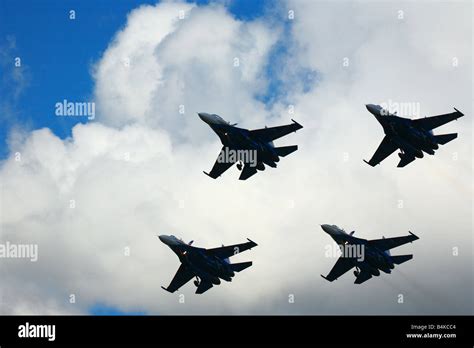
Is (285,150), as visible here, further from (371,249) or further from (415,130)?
(371,249)

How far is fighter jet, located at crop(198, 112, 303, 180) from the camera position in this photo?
298 feet

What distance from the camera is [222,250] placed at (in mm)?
96750

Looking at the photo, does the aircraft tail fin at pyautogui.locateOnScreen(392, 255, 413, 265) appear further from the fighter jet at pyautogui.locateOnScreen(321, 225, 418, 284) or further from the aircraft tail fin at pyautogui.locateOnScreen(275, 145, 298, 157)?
the aircraft tail fin at pyautogui.locateOnScreen(275, 145, 298, 157)

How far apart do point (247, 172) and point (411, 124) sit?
2332cm

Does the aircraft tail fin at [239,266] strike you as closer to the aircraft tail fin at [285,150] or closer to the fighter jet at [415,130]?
the aircraft tail fin at [285,150]

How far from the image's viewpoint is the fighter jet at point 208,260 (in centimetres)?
9631

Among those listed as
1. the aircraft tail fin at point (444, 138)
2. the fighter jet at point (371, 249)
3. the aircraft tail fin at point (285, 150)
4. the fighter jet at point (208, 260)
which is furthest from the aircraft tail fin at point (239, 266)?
the aircraft tail fin at point (444, 138)

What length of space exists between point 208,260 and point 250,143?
57.5 feet

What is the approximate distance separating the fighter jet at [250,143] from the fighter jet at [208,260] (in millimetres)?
11233

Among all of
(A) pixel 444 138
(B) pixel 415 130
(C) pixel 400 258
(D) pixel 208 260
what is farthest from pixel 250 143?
(C) pixel 400 258

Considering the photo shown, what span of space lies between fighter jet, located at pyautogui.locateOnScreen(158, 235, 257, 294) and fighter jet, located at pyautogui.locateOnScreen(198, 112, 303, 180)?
11.2 meters

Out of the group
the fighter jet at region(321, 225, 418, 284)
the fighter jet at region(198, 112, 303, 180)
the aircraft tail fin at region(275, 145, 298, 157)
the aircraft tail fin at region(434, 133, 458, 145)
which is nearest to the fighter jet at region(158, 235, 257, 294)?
the fighter jet at region(198, 112, 303, 180)
